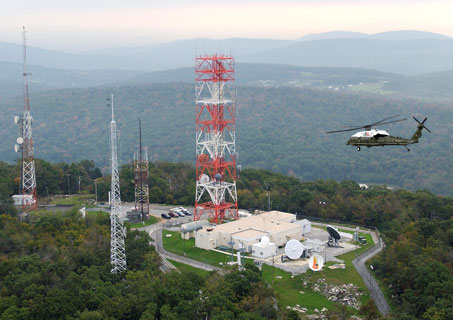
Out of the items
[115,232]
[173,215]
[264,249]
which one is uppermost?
[115,232]

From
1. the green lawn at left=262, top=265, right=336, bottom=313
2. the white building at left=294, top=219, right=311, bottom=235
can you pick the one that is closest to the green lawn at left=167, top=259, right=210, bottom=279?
the green lawn at left=262, top=265, right=336, bottom=313

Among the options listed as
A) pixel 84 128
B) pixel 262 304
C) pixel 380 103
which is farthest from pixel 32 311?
pixel 380 103

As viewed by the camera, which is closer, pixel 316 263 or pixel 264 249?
pixel 316 263

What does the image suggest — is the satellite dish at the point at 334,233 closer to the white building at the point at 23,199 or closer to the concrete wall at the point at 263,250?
the concrete wall at the point at 263,250

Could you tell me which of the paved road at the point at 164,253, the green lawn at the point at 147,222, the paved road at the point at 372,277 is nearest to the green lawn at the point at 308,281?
the paved road at the point at 372,277

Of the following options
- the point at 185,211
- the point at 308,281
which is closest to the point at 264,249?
the point at 308,281

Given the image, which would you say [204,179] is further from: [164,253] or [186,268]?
[186,268]

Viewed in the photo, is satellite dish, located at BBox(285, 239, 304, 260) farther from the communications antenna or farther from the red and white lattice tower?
the communications antenna
